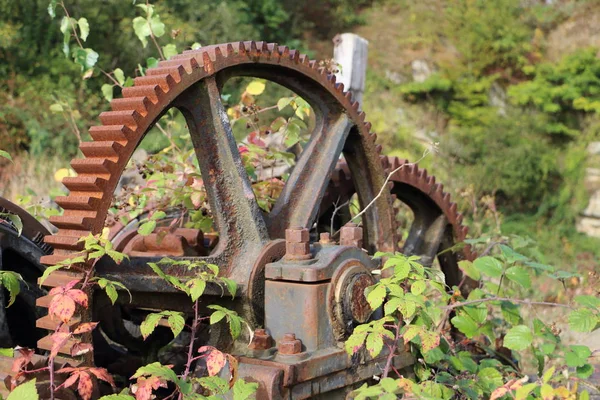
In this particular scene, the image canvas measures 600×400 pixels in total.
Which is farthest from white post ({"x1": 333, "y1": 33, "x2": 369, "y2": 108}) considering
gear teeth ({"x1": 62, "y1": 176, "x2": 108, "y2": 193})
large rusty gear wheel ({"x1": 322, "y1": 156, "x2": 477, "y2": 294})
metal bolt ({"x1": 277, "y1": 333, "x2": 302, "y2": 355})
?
gear teeth ({"x1": 62, "y1": 176, "x2": 108, "y2": 193})

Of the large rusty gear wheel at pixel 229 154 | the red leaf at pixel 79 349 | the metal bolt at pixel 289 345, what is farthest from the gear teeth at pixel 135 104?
the metal bolt at pixel 289 345

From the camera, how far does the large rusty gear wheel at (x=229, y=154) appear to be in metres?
2.25

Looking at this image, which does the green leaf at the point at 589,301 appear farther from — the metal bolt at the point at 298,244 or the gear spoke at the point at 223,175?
the gear spoke at the point at 223,175

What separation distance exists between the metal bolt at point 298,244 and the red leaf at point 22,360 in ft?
2.86

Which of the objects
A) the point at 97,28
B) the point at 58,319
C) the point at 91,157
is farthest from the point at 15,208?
the point at 97,28

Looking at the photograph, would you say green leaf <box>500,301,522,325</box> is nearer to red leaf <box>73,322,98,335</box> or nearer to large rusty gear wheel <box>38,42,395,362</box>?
large rusty gear wheel <box>38,42,395,362</box>

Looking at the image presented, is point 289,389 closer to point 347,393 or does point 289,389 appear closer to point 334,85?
point 347,393

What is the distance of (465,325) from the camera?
2.97 metres

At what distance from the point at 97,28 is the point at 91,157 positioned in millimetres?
11864

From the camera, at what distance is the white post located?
5.69 metres

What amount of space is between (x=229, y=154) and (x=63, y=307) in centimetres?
98

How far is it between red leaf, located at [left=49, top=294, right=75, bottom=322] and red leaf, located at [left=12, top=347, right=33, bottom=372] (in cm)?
21

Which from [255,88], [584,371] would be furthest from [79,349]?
[255,88]

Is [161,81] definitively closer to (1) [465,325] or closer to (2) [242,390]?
(2) [242,390]
